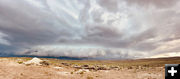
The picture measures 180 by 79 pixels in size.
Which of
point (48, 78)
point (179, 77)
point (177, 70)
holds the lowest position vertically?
point (48, 78)

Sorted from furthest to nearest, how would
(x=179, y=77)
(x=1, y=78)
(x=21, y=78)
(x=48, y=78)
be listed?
(x=48, y=78), (x=21, y=78), (x=1, y=78), (x=179, y=77)

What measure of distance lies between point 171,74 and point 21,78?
1691 cm

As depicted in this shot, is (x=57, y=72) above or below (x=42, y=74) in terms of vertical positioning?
below

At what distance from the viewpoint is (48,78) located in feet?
52.4

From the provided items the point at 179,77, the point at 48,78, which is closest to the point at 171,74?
the point at 179,77

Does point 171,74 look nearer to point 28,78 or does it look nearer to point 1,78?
point 28,78

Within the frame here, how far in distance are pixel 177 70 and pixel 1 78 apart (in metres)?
17.8

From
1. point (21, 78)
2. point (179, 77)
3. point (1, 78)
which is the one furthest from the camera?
point (21, 78)

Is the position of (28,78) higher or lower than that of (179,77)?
lower

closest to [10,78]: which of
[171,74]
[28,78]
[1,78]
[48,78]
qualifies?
[1,78]

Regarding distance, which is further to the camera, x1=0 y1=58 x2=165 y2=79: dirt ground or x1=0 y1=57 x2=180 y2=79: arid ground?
x1=0 y1=57 x2=180 y2=79: arid ground

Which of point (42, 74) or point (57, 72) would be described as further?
point (57, 72)

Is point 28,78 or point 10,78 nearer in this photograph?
point 10,78

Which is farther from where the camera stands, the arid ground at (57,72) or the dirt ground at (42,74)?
the arid ground at (57,72)
